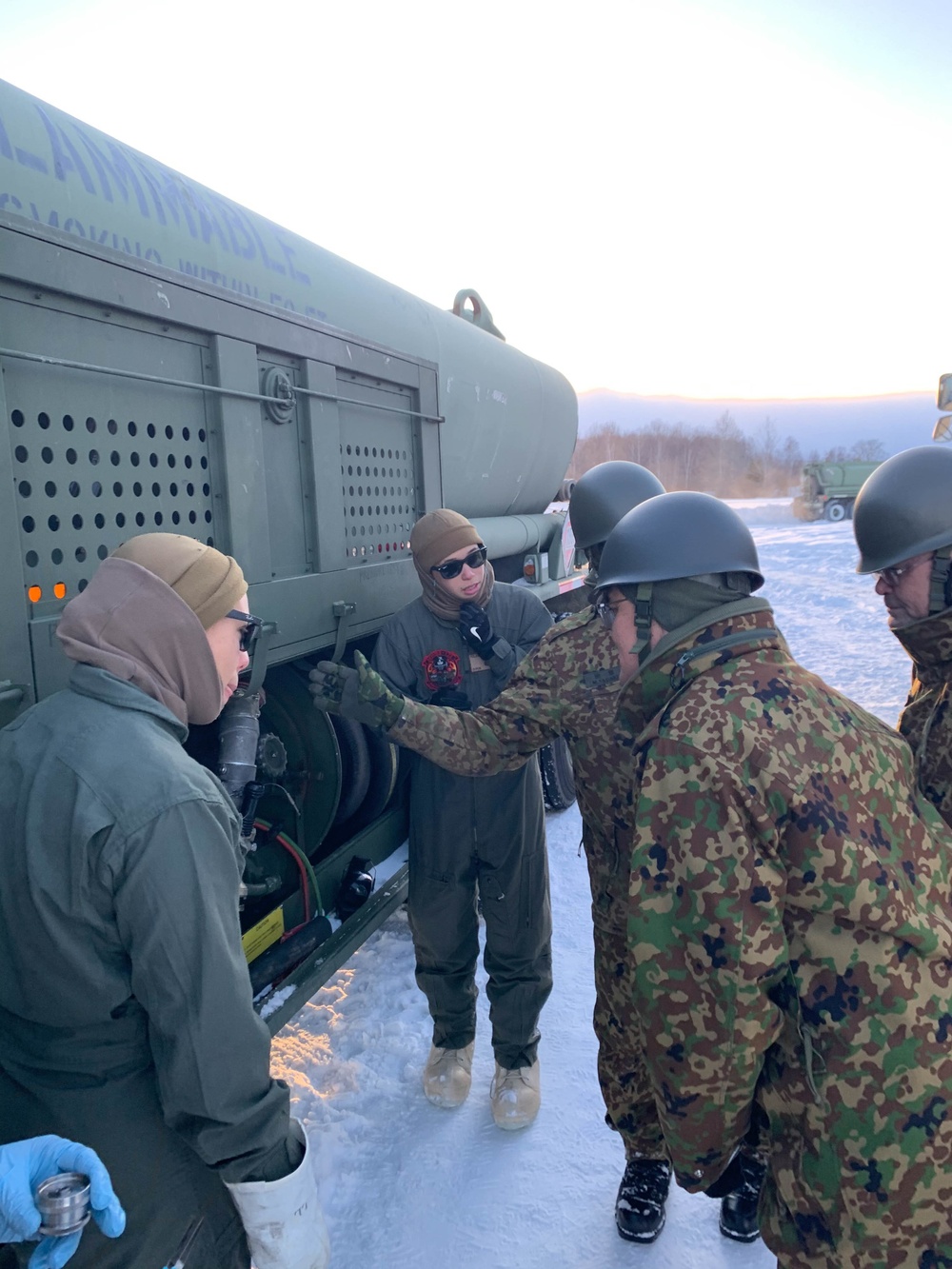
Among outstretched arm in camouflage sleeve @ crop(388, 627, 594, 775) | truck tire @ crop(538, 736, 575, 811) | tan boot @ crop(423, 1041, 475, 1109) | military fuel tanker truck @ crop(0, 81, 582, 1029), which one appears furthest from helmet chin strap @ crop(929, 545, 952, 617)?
truck tire @ crop(538, 736, 575, 811)

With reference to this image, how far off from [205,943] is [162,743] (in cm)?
28

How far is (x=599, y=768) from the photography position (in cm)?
217

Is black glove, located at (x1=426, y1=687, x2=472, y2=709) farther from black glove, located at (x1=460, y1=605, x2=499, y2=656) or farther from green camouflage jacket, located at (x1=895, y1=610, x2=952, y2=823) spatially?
green camouflage jacket, located at (x1=895, y1=610, x2=952, y2=823)

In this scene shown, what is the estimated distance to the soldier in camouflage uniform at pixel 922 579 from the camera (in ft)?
6.18

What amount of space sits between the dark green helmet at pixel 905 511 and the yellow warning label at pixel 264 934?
1.80 metres

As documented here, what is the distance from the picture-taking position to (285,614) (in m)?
2.25

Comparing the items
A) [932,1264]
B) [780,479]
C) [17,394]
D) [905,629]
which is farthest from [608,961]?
[780,479]

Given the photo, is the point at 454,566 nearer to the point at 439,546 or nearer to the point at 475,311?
the point at 439,546

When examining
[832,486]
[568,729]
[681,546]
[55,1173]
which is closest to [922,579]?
[681,546]

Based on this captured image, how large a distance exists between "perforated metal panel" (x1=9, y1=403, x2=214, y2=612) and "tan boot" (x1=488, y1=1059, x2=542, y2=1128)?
1.87 metres

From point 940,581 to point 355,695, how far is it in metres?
1.48

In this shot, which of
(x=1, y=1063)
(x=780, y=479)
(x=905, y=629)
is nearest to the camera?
(x=1, y=1063)

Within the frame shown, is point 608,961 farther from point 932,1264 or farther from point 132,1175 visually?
point 132,1175

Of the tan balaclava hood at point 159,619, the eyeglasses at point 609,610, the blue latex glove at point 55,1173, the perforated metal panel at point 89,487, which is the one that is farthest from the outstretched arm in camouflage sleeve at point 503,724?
the blue latex glove at point 55,1173
